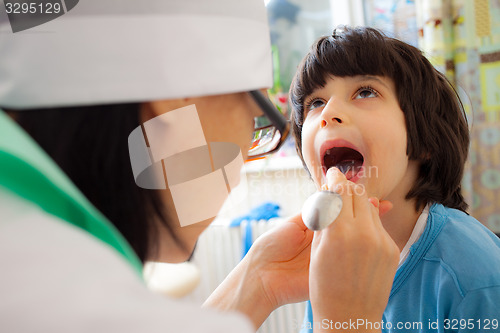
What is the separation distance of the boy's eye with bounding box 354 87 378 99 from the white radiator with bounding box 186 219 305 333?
82 centimetres

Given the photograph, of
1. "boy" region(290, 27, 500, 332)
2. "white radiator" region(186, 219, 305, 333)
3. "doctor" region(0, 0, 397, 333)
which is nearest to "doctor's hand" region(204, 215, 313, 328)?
"boy" region(290, 27, 500, 332)

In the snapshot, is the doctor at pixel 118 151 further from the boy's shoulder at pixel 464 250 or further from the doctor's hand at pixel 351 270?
the boy's shoulder at pixel 464 250

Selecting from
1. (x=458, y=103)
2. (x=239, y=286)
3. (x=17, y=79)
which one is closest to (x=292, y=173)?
(x=458, y=103)

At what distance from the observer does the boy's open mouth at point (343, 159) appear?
815 millimetres

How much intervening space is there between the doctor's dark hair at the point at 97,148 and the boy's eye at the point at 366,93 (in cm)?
54

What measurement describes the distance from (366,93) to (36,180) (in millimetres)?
656

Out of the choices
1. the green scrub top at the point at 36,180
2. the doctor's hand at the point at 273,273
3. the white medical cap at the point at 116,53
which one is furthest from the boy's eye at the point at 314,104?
the green scrub top at the point at 36,180

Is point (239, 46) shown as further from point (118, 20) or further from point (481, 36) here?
point (481, 36)

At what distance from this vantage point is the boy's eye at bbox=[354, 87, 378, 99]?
0.79 metres

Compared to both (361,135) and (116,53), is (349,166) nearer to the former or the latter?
(361,135)

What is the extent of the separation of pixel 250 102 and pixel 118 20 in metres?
0.16

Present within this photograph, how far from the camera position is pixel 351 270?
1.65 ft

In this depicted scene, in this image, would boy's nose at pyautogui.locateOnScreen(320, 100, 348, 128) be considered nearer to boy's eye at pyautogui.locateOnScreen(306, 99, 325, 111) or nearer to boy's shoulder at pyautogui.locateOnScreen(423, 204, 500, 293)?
boy's eye at pyautogui.locateOnScreen(306, 99, 325, 111)

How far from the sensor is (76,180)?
0.35 metres
